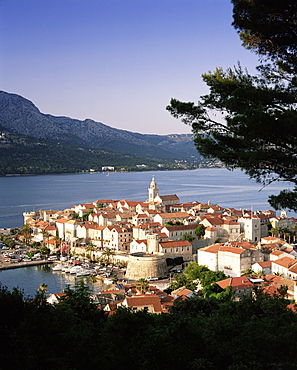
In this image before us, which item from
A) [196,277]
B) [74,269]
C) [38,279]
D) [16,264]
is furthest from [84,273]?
[196,277]

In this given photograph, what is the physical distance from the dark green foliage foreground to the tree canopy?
2861 millimetres

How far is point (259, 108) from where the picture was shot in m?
8.11

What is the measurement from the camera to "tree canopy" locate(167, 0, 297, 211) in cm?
821

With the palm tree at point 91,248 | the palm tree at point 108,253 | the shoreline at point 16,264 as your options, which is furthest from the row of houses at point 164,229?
the shoreline at point 16,264

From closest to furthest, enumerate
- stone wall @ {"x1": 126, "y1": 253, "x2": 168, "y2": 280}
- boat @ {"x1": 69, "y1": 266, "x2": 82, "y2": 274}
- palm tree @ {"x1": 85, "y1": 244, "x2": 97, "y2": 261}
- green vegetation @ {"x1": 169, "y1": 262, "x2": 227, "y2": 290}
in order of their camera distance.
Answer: green vegetation @ {"x1": 169, "y1": 262, "x2": 227, "y2": 290}, stone wall @ {"x1": 126, "y1": 253, "x2": 168, "y2": 280}, boat @ {"x1": 69, "y1": 266, "x2": 82, "y2": 274}, palm tree @ {"x1": 85, "y1": 244, "x2": 97, "y2": 261}

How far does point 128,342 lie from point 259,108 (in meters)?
4.82

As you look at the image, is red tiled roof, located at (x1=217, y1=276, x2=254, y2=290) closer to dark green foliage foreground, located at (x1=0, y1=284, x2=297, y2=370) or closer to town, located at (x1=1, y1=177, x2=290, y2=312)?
town, located at (x1=1, y1=177, x2=290, y2=312)

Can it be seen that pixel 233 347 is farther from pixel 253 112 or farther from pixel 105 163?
pixel 105 163

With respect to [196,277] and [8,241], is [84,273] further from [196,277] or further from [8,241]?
[8,241]

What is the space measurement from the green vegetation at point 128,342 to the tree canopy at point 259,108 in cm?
287

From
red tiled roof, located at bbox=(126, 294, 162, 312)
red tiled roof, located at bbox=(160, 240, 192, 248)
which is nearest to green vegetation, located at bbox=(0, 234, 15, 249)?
red tiled roof, located at bbox=(160, 240, 192, 248)

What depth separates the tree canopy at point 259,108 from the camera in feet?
26.9

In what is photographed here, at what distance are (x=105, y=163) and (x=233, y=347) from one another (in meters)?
162

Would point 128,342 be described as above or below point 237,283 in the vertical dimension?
above
